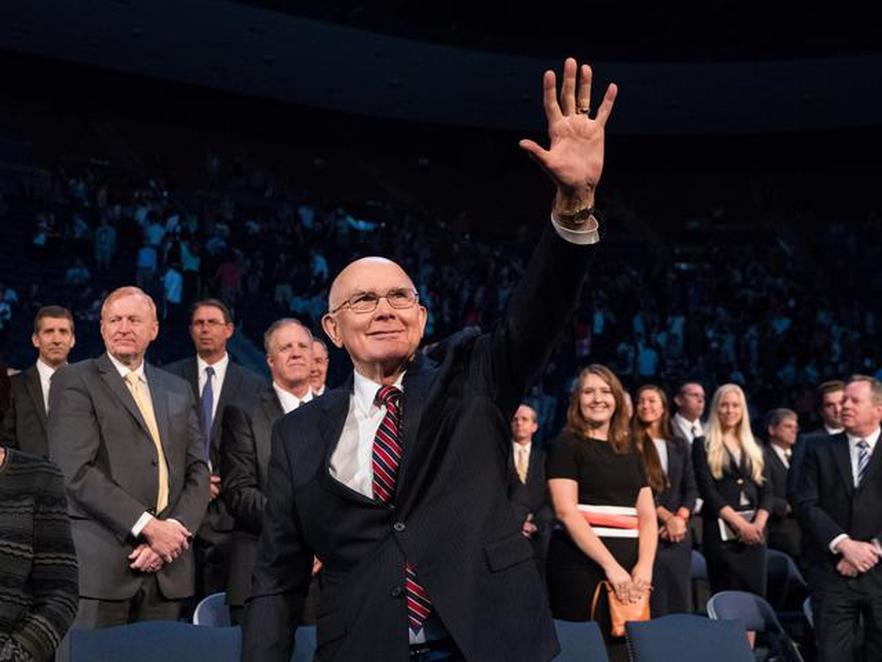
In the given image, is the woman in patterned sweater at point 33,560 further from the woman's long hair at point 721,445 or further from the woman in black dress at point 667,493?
the woman's long hair at point 721,445

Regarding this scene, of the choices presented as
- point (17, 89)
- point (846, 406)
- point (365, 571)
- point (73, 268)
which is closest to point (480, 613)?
point (365, 571)

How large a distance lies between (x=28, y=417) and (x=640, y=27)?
14042 millimetres

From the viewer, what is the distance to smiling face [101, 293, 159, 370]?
423 cm

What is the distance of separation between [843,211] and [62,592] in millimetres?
18912

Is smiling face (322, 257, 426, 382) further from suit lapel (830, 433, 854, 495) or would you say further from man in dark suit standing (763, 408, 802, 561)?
man in dark suit standing (763, 408, 802, 561)

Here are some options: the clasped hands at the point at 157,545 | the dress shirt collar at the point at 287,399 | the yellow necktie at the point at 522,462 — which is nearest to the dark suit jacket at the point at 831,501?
the yellow necktie at the point at 522,462

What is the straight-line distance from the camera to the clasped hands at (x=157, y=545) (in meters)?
4.07

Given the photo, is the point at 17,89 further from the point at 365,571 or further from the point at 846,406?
the point at 365,571

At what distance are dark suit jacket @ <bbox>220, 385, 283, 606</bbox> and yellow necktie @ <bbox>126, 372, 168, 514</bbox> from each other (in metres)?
0.26

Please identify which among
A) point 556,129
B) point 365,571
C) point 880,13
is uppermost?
point 880,13

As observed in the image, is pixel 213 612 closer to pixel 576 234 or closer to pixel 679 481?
pixel 679 481

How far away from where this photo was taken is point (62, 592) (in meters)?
2.46

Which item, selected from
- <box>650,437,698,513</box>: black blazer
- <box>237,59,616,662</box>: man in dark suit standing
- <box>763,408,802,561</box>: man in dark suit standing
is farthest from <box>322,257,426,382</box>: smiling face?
<box>763,408,802,561</box>: man in dark suit standing

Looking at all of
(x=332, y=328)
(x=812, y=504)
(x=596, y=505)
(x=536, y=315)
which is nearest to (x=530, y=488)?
(x=812, y=504)
